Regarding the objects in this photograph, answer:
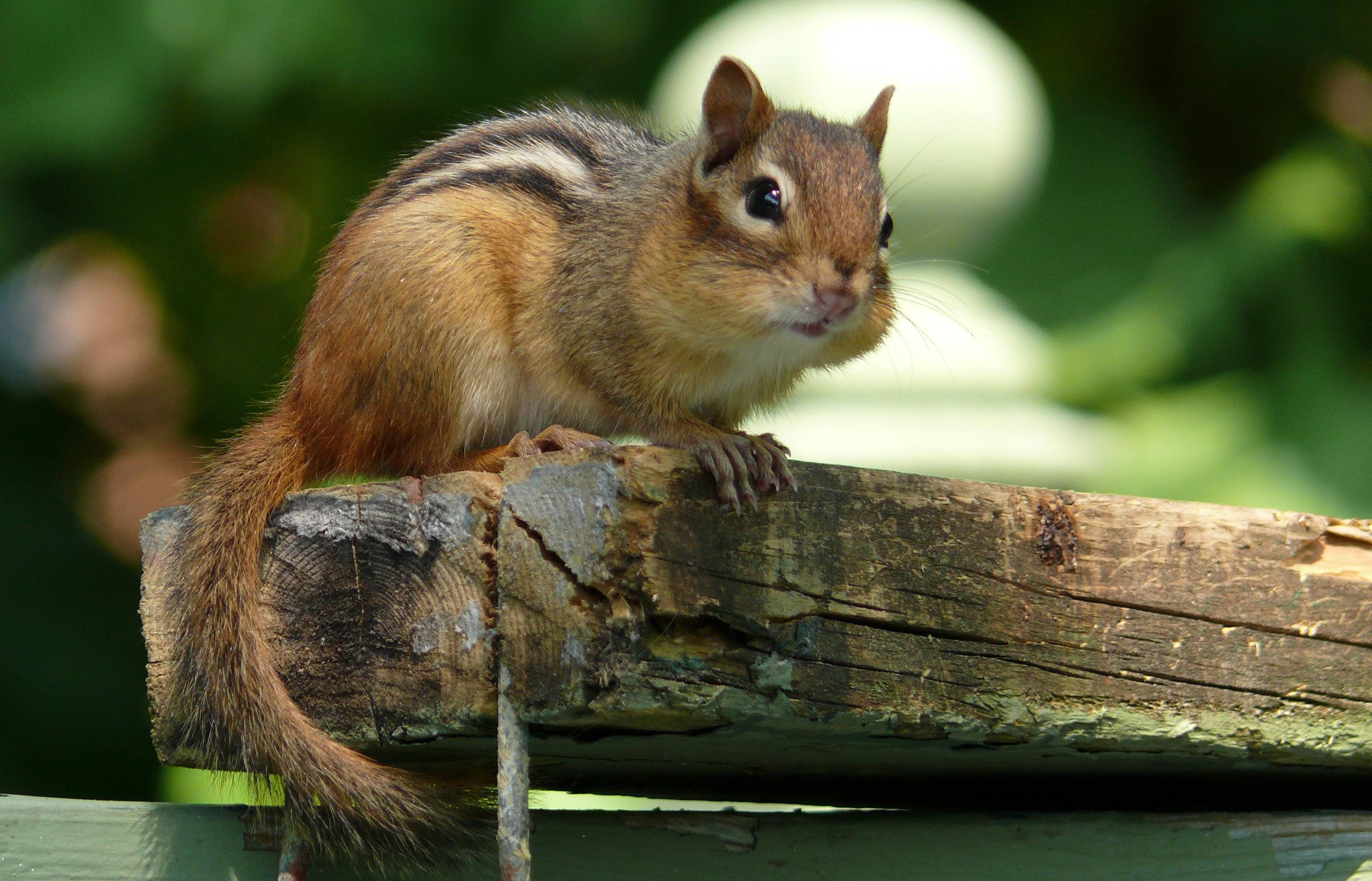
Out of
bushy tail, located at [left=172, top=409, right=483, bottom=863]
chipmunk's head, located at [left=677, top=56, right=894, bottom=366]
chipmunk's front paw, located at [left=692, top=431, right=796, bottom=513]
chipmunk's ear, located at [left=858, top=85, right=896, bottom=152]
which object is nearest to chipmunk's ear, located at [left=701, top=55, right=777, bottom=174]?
chipmunk's head, located at [left=677, top=56, right=894, bottom=366]

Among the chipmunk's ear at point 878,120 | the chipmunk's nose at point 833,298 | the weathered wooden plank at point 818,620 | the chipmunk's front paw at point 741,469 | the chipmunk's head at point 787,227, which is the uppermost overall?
the chipmunk's ear at point 878,120

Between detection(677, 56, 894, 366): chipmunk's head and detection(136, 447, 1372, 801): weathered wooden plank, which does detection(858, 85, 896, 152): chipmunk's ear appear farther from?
detection(136, 447, 1372, 801): weathered wooden plank

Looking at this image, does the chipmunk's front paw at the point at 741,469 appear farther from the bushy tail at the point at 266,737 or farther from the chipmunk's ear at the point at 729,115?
the chipmunk's ear at the point at 729,115

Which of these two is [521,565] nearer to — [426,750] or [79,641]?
[426,750]

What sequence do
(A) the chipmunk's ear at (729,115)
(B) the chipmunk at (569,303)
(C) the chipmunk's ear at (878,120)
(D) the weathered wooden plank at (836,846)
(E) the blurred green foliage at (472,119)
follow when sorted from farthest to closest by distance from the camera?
(E) the blurred green foliage at (472,119) → (C) the chipmunk's ear at (878,120) → (A) the chipmunk's ear at (729,115) → (B) the chipmunk at (569,303) → (D) the weathered wooden plank at (836,846)

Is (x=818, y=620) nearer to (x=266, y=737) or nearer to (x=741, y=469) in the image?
(x=741, y=469)

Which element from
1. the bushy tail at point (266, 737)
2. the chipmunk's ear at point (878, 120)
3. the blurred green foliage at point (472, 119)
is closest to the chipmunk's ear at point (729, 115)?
the chipmunk's ear at point (878, 120)
